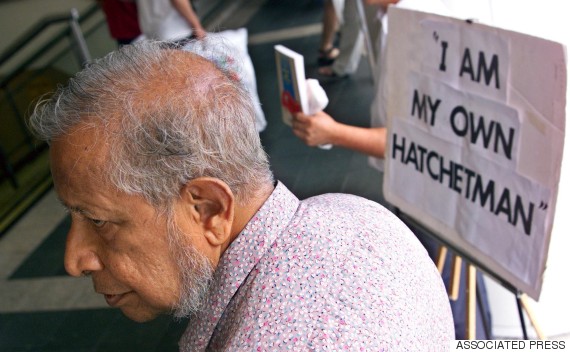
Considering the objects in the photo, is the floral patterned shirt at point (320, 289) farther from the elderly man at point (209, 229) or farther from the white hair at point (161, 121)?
the white hair at point (161, 121)

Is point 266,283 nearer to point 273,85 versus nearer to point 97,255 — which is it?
point 97,255

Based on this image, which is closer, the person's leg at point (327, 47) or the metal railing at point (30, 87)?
the metal railing at point (30, 87)

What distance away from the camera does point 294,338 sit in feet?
3.23

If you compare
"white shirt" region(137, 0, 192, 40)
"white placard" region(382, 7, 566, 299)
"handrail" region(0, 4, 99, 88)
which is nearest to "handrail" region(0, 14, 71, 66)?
"handrail" region(0, 4, 99, 88)

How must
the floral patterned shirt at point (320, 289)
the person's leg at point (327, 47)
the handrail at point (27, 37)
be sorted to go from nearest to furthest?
the floral patterned shirt at point (320, 289) → the handrail at point (27, 37) → the person's leg at point (327, 47)

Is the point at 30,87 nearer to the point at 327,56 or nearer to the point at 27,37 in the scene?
the point at 27,37

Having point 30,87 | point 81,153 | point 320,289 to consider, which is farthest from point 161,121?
point 30,87

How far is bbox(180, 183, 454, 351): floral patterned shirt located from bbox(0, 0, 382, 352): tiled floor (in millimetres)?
1513

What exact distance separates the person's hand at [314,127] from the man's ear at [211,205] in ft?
4.53

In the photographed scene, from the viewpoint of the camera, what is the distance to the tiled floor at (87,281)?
3.34 metres

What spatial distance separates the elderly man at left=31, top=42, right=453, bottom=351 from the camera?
1.04 metres

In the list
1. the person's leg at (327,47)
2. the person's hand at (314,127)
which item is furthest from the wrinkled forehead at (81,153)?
the person's leg at (327,47)

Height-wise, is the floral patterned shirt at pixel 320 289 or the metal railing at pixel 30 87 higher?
the floral patterned shirt at pixel 320 289

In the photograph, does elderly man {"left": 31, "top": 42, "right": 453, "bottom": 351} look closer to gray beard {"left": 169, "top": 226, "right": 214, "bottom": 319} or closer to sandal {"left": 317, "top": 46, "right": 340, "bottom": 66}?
gray beard {"left": 169, "top": 226, "right": 214, "bottom": 319}
